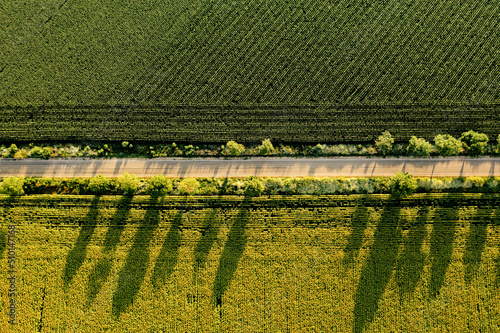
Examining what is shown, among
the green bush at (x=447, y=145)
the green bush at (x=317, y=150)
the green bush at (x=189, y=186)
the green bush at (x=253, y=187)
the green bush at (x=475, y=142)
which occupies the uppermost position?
the green bush at (x=475, y=142)

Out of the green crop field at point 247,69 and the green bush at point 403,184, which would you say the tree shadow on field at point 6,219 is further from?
the green bush at point 403,184

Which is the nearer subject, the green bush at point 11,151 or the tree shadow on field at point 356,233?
the tree shadow on field at point 356,233

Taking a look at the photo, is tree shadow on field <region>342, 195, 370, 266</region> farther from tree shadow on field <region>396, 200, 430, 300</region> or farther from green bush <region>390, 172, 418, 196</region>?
tree shadow on field <region>396, 200, 430, 300</region>

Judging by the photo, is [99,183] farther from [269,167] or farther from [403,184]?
[403,184]

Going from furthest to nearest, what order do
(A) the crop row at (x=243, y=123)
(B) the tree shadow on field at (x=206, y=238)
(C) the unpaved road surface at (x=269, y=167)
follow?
(C) the unpaved road surface at (x=269, y=167)
(A) the crop row at (x=243, y=123)
(B) the tree shadow on field at (x=206, y=238)

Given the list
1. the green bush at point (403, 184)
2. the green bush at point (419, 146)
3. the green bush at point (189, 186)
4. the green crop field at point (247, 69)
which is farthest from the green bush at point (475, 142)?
the green bush at point (189, 186)

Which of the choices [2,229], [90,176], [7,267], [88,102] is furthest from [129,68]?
[7,267]

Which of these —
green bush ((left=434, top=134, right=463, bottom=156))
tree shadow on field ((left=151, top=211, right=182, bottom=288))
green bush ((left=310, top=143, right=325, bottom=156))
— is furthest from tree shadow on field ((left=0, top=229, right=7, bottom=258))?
green bush ((left=434, top=134, right=463, bottom=156))

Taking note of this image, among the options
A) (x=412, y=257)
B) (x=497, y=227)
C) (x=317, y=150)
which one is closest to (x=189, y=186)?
(x=317, y=150)
